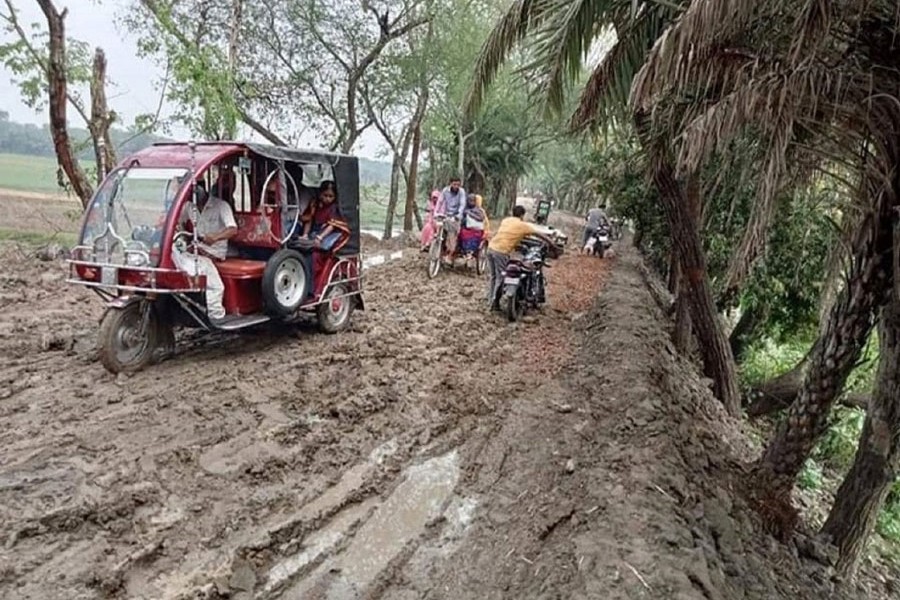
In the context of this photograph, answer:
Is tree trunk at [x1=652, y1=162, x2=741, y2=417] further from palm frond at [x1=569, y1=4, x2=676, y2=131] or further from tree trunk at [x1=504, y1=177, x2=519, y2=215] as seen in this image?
tree trunk at [x1=504, y1=177, x2=519, y2=215]

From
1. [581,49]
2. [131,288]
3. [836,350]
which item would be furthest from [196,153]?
[836,350]

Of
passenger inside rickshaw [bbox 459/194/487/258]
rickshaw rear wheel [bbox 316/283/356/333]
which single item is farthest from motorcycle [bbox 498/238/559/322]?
passenger inside rickshaw [bbox 459/194/487/258]

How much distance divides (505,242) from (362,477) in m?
5.47

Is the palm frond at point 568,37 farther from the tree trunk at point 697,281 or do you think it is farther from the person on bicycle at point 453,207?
the person on bicycle at point 453,207

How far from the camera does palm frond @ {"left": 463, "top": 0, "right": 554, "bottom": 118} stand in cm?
581

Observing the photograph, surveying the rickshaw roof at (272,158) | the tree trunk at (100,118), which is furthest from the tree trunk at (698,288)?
the tree trunk at (100,118)

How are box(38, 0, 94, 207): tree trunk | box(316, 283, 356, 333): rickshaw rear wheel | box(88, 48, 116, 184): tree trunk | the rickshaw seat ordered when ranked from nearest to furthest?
the rickshaw seat
box(316, 283, 356, 333): rickshaw rear wheel
box(38, 0, 94, 207): tree trunk
box(88, 48, 116, 184): tree trunk

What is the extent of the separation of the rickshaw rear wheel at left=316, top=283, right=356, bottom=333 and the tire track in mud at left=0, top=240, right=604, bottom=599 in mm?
163

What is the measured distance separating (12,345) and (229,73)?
314 inches

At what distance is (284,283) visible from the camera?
21.9 ft

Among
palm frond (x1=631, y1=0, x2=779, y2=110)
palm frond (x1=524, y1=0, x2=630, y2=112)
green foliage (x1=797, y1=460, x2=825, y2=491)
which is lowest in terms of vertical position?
green foliage (x1=797, y1=460, x2=825, y2=491)

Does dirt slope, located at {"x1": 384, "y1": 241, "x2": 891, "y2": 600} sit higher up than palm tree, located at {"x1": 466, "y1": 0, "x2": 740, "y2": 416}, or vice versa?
palm tree, located at {"x1": 466, "y1": 0, "x2": 740, "y2": 416}

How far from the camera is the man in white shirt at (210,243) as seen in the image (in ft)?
18.9

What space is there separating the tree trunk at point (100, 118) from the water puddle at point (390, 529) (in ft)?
32.3
